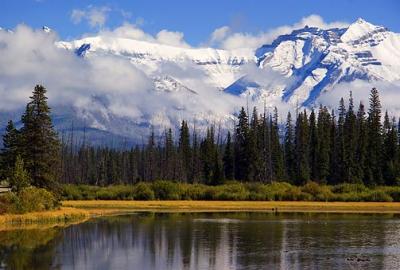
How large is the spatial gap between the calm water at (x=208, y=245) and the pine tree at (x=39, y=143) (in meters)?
7.96

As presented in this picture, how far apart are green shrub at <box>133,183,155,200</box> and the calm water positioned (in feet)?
122

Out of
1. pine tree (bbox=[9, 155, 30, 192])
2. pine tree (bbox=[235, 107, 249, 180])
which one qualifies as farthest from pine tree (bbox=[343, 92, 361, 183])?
pine tree (bbox=[9, 155, 30, 192])

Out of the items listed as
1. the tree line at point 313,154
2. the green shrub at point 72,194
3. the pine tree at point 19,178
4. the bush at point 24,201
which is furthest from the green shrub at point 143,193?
the pine tree at point 19,178

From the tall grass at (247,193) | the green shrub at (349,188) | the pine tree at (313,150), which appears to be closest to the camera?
the tall grass at (247,193)

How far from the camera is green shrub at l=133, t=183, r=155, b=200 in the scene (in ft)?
380

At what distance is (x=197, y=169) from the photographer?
160875 mm

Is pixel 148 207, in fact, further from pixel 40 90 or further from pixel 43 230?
pixel 43 230

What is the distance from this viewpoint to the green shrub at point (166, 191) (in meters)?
116

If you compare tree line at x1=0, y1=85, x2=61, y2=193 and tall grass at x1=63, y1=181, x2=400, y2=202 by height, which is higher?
tree line at x1=0, y1=85, x2=61, y2=193

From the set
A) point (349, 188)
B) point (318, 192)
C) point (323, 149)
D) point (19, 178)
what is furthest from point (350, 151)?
point (19, 178)

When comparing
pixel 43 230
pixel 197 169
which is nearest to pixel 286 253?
pixel 43 230

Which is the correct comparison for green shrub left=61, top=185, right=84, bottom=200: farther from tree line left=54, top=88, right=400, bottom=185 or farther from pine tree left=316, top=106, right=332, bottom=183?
pine tree left=316, top=106, right=332, bottom=183

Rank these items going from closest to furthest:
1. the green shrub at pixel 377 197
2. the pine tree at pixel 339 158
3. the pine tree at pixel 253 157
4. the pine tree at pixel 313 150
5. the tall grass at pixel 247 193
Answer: the green shrub at pixel 377 197 → the tall grass at pixel 247 193 → the pine tree at pixel 339 158 → the pine tree at pixel 253 157 → the pine tree at pixel 313 150

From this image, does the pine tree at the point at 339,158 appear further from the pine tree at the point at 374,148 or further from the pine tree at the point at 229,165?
the pine tree at the point at 229,165
